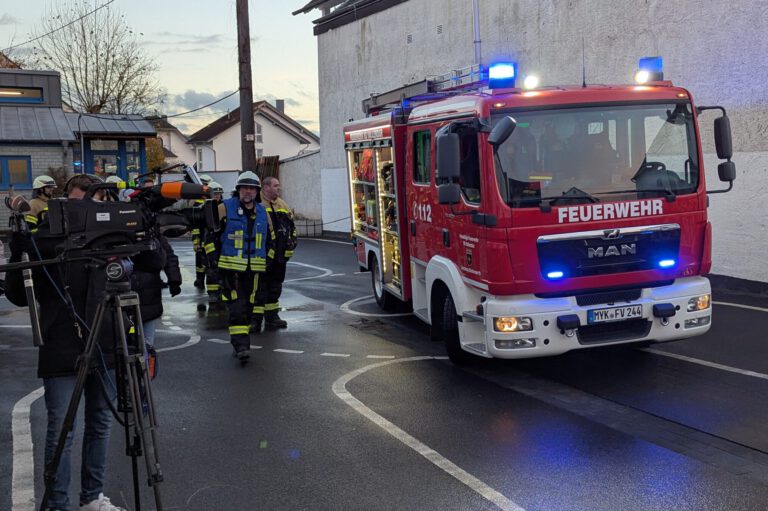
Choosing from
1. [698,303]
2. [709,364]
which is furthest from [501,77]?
[709,364]

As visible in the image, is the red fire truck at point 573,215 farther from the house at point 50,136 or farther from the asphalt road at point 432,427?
the house at point 50,136

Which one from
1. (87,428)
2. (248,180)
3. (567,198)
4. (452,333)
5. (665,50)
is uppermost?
(665,50)

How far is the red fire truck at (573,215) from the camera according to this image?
23.4ft

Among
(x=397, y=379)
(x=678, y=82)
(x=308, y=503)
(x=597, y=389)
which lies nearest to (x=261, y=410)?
(x=397, y=379)

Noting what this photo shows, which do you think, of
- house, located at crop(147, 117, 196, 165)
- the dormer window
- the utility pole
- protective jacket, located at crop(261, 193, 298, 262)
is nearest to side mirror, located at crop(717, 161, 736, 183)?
protective jacket, located at crop(261, 193, 298, 262)

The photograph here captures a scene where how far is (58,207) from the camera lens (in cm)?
427

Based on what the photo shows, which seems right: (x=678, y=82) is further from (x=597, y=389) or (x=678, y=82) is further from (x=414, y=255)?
(x=597, y=389)

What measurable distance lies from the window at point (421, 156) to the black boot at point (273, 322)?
9.18 feet

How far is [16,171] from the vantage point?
3111 centimetres

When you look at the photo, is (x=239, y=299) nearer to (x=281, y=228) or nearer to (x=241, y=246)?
(x=241, y=246)

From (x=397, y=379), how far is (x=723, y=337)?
12.2 ft

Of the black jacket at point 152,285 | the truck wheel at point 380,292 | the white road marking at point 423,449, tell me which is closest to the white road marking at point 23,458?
the black jacket at point 152,285

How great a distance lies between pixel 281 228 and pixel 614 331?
4311mm

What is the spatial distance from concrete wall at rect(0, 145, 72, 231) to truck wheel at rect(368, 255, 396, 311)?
876 inches
